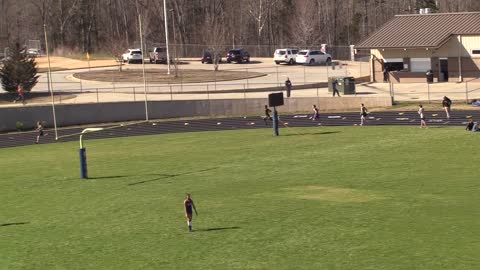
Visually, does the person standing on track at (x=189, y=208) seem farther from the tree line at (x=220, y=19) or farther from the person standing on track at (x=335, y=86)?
the tree line at (x=220, y=19)

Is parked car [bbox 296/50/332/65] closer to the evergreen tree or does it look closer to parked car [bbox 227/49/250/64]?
parked car [bbox 227/49/250/64]

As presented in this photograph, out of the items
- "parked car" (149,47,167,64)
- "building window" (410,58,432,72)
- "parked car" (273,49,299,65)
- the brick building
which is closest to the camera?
the brick building

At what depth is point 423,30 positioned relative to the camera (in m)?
84.3

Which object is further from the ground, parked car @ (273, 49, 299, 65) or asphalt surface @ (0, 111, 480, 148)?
parked car @ (273, 49, 299, 65)

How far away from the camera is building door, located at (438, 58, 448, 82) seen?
8056 cm

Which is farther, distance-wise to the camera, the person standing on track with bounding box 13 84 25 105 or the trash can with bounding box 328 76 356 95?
the person standing on track with bounding box 13 84 25 105

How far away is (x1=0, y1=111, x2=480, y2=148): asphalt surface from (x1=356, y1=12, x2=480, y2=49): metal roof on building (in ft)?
63.8

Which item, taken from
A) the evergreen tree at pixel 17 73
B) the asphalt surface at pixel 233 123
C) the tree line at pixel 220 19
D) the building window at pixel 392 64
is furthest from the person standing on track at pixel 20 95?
the tree line at pixel 220 19

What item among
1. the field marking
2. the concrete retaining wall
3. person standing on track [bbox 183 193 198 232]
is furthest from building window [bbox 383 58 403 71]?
person standing on track [bbox 183 193 198 232]

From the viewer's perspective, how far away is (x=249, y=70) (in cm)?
9944

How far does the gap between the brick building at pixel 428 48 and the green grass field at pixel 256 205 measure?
29.1 meters

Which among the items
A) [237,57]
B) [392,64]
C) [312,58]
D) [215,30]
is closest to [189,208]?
[392,64]

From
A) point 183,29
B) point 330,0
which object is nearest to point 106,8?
point 183,29

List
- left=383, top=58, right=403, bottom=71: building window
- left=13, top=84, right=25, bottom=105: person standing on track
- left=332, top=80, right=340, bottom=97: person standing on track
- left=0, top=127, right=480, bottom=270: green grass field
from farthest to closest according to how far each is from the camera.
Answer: left=383, top=58, right=403, bottom=71: building window
left=13, top=84, right=25, bottom=105: person standing on track
left=332, top=80, right=340, bottom=97: person standing on track
left=0, top=127, right=480, bottom=270: green grass field
